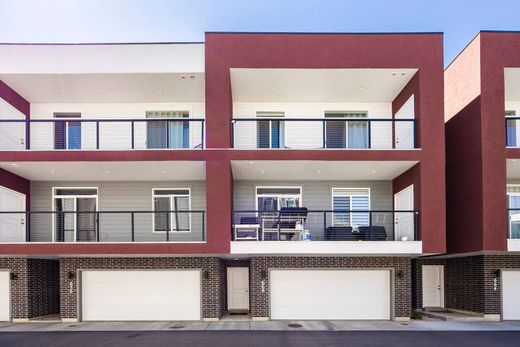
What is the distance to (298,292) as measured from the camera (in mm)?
14516

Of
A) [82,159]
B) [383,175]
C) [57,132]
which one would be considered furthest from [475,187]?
[57,132]

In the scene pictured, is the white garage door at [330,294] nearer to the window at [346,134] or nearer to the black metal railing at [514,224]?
the black metal railing at [514,224]

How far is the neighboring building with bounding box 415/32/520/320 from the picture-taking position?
42.7 feet

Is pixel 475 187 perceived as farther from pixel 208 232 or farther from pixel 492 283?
pixel 208 232

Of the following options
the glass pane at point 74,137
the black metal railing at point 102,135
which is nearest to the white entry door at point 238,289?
the black metal railing at point 102,135

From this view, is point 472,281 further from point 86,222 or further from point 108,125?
point 108,125

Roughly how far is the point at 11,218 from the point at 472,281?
16675 millimetres

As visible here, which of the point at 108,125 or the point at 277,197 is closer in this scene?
the point at 108,125

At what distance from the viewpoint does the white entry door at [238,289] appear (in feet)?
53.0

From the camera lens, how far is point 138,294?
14.5 metres

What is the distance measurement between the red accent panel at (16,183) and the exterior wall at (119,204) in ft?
0.65

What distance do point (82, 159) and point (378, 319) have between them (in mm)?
11302

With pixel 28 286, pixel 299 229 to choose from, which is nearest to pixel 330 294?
pixel 299 229

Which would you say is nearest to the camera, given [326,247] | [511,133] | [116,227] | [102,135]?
[326,247]
